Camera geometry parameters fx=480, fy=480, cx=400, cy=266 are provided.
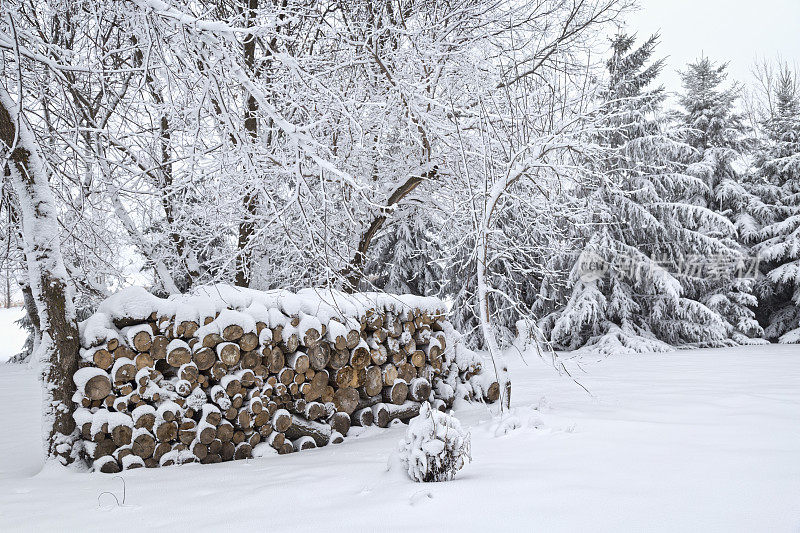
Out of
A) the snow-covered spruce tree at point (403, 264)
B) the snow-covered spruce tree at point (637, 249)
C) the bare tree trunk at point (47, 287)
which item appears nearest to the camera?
the bare tree trunk at point (47, 287)

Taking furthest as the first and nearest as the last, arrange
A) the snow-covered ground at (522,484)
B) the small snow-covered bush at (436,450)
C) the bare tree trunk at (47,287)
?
the bare tree trunk at (47,287) < the small snow-covered bush at (436,450) < the snow-covered ground at (522,484)

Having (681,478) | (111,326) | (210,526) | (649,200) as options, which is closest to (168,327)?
(111,326)

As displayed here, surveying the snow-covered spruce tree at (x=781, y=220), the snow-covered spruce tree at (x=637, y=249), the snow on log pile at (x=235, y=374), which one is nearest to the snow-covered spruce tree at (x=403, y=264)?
the snow-covered spruce tree at (x=637, y=249)

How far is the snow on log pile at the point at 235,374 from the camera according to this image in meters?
3.12

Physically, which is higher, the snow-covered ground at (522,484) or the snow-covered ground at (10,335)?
the snow-covered ground at (522,484)

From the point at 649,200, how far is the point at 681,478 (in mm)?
10351

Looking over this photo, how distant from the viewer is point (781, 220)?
1305 cm

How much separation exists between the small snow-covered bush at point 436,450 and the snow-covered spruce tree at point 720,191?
1101 centimetres

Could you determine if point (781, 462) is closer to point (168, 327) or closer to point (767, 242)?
point (168, 327)

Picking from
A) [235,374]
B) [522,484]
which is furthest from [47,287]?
[522,484]

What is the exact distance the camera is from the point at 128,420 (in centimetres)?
311

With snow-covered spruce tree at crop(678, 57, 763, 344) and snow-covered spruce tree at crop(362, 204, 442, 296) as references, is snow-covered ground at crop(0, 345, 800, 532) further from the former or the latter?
snow-covered spruce tree at crop(678, 57, 763, 344)

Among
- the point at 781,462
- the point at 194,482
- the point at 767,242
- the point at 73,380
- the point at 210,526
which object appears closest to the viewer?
the point at 210,526

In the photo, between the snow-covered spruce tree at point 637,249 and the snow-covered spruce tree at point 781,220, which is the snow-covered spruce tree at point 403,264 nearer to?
the snow-covered spruce tree at point 637,249
